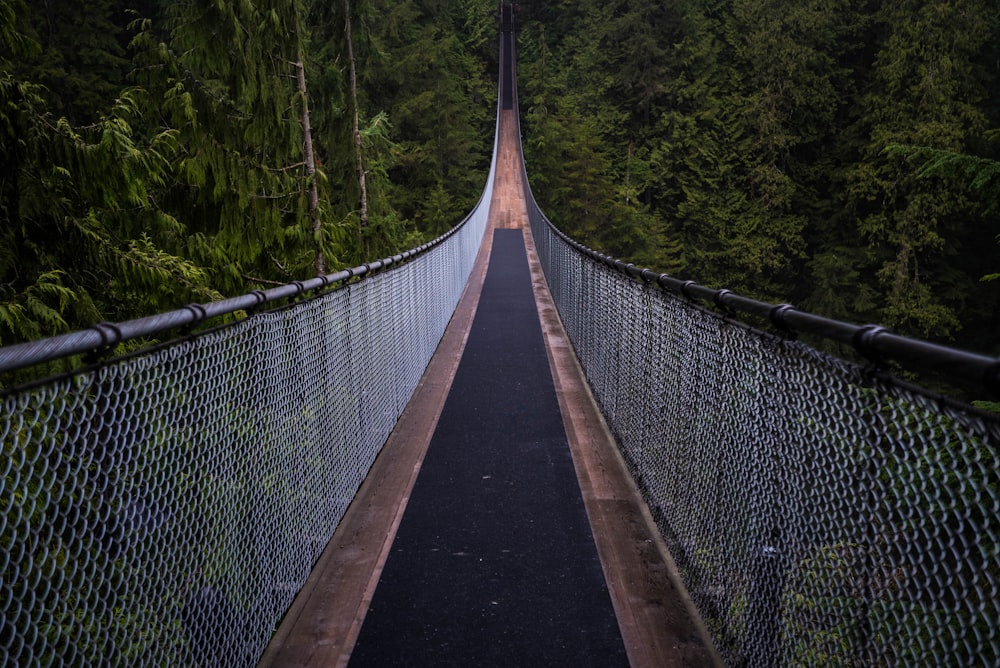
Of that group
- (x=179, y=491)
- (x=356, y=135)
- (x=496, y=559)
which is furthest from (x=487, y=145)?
(x=179, y=491)

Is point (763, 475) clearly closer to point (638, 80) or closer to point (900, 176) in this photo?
point (900, 176)

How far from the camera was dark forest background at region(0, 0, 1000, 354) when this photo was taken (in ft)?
14.5

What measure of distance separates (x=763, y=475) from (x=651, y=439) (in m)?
1.66

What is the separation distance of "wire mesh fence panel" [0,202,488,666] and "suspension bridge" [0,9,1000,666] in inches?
0.4

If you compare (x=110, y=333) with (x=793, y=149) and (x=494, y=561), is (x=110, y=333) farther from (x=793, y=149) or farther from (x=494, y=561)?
(x=793, y=149)

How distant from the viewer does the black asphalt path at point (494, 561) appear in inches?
106

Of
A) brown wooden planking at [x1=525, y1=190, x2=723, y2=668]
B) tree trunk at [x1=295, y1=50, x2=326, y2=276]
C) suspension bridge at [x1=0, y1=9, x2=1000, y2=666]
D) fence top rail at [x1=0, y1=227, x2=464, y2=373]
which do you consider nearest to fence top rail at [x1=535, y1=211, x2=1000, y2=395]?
suspension bridge at [x1=0, y1=9, x2=1000, y2=666]

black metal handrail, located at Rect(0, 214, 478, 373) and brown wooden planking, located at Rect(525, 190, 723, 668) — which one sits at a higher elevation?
black metal handrail, located at Rect(0, 214, 478, 373)

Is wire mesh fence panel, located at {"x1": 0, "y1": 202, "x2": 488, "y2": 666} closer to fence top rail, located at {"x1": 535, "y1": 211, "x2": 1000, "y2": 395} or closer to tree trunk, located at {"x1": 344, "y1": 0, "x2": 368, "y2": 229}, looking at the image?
fence top rail, located at {"x1": 535, "y1": 211, "x2": 1000, "y2": 395}

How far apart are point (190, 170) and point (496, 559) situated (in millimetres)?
6166

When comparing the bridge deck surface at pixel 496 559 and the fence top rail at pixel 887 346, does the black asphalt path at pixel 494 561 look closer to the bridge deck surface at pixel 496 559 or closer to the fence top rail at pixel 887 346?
the bridge deck surface at pixel 496 559

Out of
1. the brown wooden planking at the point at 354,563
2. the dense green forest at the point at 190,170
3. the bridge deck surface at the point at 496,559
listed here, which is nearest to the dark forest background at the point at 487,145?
the dense green forest at the point at 190,170

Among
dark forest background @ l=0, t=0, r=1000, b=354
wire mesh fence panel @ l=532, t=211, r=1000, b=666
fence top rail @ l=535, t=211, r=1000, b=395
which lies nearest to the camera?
fence top rail @ l=535, t=211, r=1000, b=395

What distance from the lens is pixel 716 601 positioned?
2.74 m
